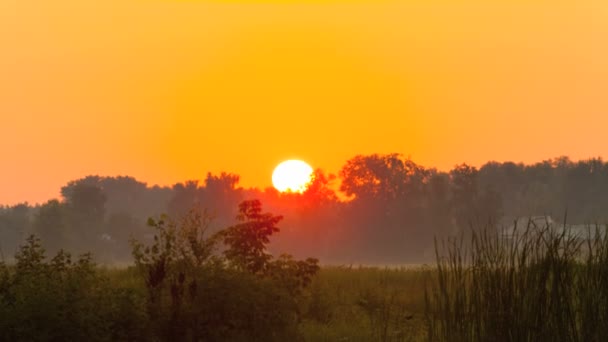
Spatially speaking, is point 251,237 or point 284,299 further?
point 251,237

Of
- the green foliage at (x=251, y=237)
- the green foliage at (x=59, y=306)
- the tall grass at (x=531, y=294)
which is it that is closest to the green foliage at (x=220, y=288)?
the green foliage at (x=251, y=237)

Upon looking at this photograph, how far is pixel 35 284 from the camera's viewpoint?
36.5ft

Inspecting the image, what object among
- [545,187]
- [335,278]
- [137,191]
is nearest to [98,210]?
[137,191]

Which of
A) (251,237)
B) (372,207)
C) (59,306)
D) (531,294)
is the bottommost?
(59,306)

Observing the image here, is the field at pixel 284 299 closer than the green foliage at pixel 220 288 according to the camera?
Yes

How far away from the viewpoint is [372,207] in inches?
3342

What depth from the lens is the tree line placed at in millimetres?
78312

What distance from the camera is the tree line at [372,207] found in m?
78.3

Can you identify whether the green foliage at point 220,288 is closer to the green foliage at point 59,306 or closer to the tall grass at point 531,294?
the green foliage at point 59,306

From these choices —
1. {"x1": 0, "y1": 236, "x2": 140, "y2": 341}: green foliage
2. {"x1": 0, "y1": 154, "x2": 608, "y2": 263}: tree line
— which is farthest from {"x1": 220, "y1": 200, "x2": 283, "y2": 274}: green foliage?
{"x1": 0, "y1": 154, "x2": 608, "y2": 263}: tree line

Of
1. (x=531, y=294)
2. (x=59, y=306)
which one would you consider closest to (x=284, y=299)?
(x=59, y=306)

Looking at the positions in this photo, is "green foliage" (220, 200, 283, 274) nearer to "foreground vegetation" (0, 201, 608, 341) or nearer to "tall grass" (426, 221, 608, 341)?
"foreground vegetation" (0, 201, 608, 341)

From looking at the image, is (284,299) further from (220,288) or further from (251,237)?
(251,237)

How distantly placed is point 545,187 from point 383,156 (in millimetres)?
16096
